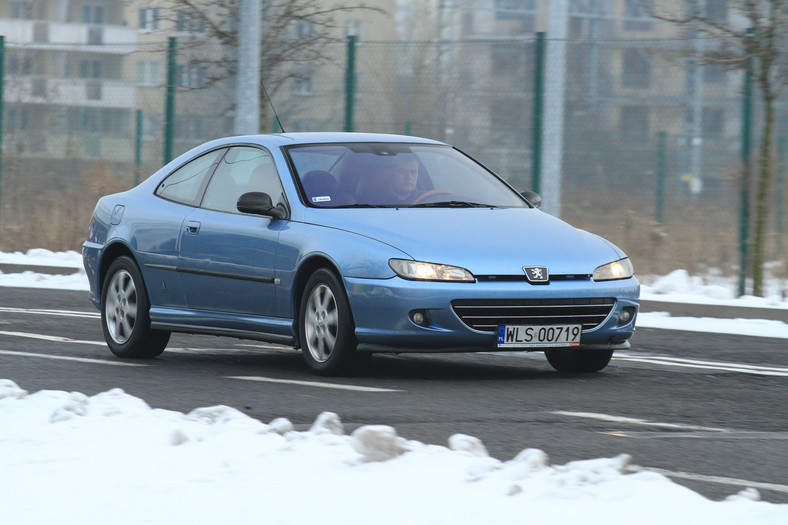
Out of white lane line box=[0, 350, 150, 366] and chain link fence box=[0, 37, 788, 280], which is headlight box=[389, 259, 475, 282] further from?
chain link fence box=[0, 37, 788, 280]

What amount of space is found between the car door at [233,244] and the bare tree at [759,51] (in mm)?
5192

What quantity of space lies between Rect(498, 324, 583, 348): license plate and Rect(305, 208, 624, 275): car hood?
0.31 metres

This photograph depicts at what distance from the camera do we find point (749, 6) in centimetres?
1315

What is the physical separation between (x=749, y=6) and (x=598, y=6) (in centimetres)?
6987

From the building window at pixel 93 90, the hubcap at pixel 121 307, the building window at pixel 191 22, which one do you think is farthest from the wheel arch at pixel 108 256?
the building window at pixel 93 90

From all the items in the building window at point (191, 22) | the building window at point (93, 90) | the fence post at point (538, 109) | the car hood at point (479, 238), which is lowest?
the car hood at point (479, 238)

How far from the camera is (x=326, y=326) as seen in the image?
834 cm

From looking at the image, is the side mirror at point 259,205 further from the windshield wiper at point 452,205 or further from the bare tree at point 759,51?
the bare tree at point 759,51

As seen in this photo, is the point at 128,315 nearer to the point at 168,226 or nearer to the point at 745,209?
the point at 168,226

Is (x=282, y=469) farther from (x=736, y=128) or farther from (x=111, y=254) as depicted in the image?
(x=736, y=128)

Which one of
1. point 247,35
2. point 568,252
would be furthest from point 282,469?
point 247,35

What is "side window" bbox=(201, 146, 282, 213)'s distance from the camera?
9.17 metres

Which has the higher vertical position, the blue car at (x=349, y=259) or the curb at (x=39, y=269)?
the blue car at (x=349, y=259)

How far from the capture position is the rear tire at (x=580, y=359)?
8.92 m
